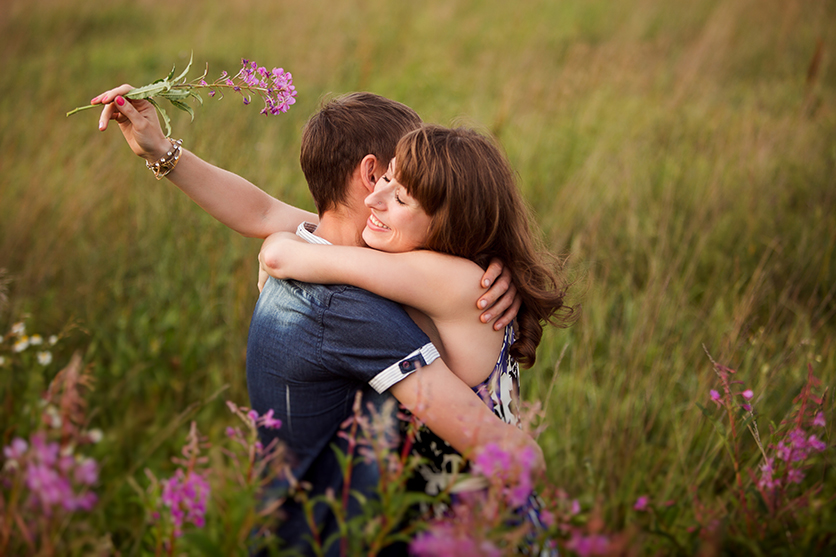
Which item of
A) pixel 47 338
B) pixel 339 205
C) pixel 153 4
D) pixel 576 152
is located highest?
pixel 153 4

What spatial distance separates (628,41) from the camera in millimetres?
7379

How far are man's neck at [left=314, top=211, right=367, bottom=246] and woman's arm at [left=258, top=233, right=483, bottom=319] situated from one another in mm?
173

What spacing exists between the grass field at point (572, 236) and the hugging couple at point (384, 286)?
25 cm

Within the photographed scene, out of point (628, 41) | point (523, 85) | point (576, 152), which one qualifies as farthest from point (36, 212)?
point (628, 41)

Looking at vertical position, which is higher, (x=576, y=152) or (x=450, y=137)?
(x=450, y=137)

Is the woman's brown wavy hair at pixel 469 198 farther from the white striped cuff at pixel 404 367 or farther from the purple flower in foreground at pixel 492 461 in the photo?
the purple flower in foreground at pixel 492 461

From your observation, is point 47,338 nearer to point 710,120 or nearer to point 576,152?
point 576,152

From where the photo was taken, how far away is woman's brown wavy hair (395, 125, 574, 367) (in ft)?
4.82

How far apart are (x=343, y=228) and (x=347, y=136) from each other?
260 millimetres

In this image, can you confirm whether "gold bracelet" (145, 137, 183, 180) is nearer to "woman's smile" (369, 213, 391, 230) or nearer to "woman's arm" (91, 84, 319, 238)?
"woman's arm" (91, 84, 319, 238)

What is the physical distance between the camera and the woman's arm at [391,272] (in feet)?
4.53

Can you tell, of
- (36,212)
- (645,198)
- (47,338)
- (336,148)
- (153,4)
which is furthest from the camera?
(153,4)

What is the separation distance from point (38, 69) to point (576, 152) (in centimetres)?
581

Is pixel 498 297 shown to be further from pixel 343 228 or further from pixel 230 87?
pixel 230 87
